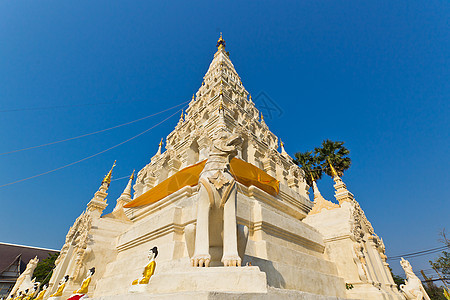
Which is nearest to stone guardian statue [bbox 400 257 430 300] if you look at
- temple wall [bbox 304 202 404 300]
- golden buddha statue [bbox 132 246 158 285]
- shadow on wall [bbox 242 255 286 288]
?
temple wall [bbox 304 202 404 300]

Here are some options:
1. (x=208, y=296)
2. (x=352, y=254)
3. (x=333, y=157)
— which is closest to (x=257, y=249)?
(x=208, y=296)

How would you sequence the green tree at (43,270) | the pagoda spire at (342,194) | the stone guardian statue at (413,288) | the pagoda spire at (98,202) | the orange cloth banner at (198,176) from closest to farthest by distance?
the stone guardian statue at (413,288) → the orange cloth banner at (198,176) → the pagoda spire at (342,194) → the pagoda spire at (98,202) → the green tree at (43,270)

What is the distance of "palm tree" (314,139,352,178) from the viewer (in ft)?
84.9

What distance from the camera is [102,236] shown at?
945cm

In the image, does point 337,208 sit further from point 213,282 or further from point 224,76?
point 224,76

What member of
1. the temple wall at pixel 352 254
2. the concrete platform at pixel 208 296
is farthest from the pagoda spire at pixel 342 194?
the concrete platform at pixel 208 296

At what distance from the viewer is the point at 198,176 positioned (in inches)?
367

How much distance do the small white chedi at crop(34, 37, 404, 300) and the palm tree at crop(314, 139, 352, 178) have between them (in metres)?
15.6

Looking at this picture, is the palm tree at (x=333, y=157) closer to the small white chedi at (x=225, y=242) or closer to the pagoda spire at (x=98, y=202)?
the small white chedi at (x=225, y=242)

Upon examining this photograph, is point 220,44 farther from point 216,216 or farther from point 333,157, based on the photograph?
point 216,216

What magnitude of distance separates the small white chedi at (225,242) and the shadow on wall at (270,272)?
0.02 meters

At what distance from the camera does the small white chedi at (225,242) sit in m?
3.24

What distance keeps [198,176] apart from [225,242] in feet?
19.3

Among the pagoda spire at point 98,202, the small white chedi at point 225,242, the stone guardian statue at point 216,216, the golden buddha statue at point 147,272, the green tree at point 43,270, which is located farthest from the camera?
the green tree at point 43,270
